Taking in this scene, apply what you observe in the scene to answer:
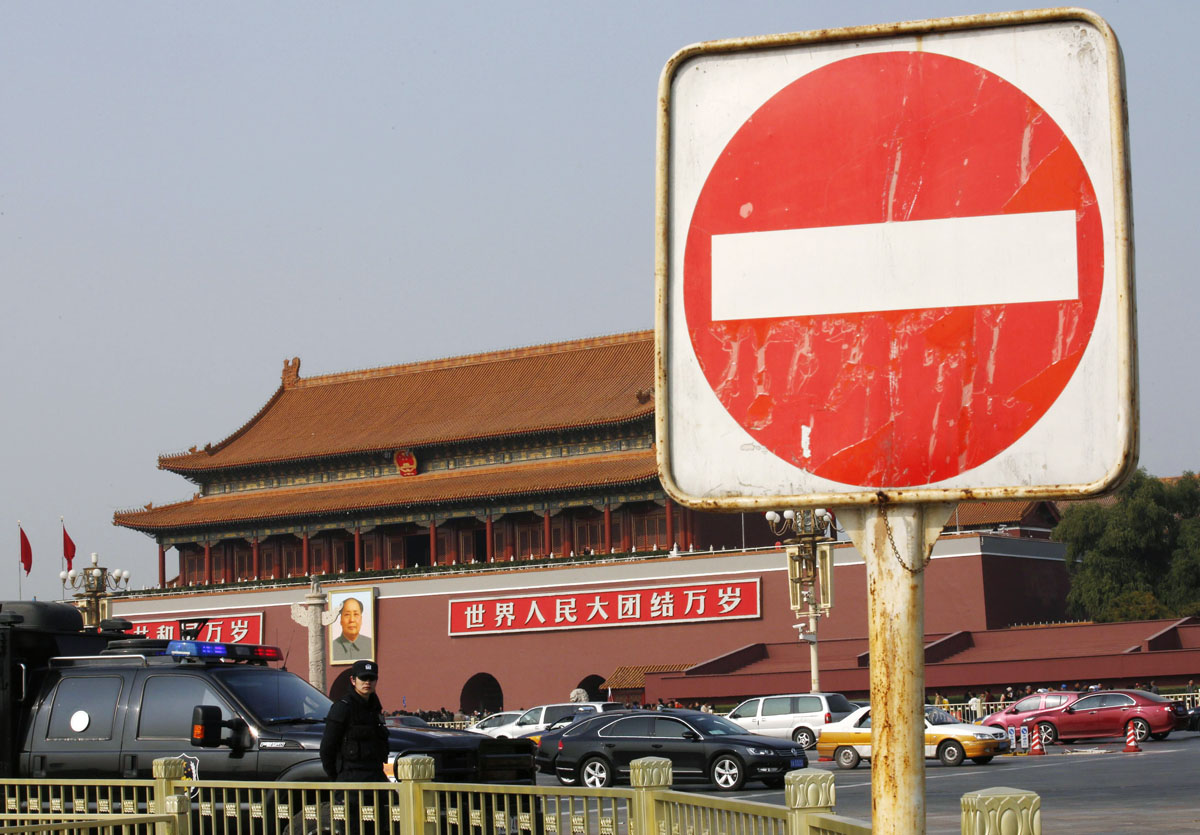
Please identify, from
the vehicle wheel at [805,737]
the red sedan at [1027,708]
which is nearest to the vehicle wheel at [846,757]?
the vehicle wheel at [805,737]

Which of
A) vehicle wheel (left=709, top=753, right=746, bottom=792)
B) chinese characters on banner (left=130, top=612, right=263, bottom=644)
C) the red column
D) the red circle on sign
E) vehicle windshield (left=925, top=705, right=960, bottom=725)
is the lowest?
vehicle wheel (left=709, top=753, right=746, bottom=792)

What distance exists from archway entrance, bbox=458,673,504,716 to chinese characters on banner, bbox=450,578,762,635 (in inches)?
69.3

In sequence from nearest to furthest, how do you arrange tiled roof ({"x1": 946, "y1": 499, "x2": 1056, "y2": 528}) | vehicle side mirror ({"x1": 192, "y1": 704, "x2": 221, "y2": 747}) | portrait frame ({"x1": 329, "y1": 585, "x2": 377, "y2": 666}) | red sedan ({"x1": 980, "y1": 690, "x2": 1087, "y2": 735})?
vehicle side mirror ({"x1": 192, "y1": 704, "x2": 221, "y2": 747}), red sedan ({"x1": 980, "y1": 690, "x2": 1087, "y2": 735}), tiled roof ({"x1": 946, "y1": 499, "x2": 1056, "y2": 528}), portrait frame ({"x1": 329, "y1": 585, "x2": 377, "y2": 666})

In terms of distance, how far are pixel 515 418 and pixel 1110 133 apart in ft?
160

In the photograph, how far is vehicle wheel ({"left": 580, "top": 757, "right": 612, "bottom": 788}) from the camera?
74.4 feet

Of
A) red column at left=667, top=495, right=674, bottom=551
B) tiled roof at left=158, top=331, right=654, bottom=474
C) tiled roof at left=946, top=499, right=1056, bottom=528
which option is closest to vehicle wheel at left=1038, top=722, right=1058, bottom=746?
tiled roof at left=946, top=499, right=1056, bottom=528

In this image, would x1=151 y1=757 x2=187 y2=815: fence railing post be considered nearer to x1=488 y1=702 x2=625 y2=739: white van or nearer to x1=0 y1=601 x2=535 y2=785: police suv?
x1=0 y1=601 x2=535 y2=785: police suv

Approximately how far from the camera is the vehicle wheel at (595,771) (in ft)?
74.4

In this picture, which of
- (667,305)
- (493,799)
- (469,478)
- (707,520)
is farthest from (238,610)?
(667,305)

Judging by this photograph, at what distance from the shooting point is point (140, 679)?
38.5ft

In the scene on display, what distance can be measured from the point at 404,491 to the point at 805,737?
81.6 ft

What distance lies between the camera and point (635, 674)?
140 ft

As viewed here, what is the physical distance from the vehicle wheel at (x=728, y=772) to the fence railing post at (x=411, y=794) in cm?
1498

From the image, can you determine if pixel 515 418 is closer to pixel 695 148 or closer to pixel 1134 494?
pixel 1134 494
